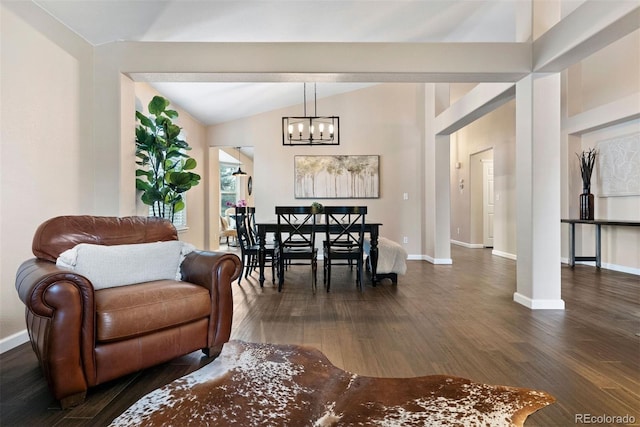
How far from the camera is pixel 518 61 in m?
3.10

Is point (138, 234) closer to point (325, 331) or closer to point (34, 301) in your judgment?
point (34, 301)

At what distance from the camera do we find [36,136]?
2445 millimetres

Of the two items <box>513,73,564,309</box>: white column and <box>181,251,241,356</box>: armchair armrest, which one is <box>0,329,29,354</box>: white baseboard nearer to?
<box>181,251,241,356</box>: armchair armrest

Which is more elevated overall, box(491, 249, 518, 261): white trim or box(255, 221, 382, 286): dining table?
box(255, 221, 382, 286): dining table

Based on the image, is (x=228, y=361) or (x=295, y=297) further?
(x=295, y=297)

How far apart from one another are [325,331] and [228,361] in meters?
0.79

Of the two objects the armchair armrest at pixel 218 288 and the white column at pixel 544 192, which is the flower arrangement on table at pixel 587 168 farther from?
the armchair armrest at pixel 218 288

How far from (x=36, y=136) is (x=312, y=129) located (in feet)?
10.5

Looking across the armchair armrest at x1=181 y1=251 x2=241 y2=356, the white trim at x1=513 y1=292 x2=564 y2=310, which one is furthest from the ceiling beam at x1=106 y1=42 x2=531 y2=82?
the white trim at x1=513 y1=292 x2=564 y2=310

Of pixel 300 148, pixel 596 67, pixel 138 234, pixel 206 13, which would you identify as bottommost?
pixel 138 234

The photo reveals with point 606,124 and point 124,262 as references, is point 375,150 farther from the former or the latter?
point 124,262

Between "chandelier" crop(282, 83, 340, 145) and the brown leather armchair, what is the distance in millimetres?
2962

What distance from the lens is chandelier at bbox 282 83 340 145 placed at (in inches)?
189

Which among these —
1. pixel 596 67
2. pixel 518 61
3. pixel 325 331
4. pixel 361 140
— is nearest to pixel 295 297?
pixel 325 331
